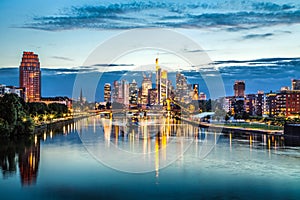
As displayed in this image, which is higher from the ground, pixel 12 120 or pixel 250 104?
pixel 250 104

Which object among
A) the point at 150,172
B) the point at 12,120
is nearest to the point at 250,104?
the point at 12,120

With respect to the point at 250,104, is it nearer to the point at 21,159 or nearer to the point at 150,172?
the point at 21,159

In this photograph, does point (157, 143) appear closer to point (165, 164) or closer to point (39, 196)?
point (165, 164)

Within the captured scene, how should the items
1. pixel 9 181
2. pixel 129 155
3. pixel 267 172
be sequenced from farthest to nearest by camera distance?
pixel 129 155, pixel 267 172, pixel 9 181

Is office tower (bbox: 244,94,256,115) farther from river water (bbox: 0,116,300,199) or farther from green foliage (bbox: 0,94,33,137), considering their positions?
river water (bbox: 0,116,300,199)

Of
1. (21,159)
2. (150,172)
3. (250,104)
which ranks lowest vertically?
(150,172)

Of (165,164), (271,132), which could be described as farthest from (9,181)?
(271,132)

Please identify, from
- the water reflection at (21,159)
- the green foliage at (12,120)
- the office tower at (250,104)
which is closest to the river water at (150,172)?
the water reflection at (21,159)

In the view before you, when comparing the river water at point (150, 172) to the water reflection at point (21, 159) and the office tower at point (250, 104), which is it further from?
the office tower at point (250, 104)
